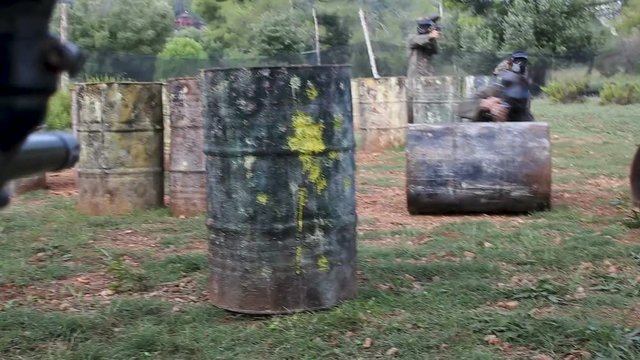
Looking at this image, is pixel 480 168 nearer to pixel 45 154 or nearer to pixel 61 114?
pixel 45 154

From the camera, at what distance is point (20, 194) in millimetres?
9070

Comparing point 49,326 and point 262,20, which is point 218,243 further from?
point 262,20

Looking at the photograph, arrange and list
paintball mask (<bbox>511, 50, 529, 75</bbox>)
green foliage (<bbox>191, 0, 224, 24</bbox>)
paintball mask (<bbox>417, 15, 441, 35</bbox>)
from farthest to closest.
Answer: green foliage (<bbox>191, 0, 224, 24</bbox>) → paintball mask (<bbox>417, 15, 441, 35</bbox>) → paintball mask (<bbox>511, 50, 529, 75</bbox>)

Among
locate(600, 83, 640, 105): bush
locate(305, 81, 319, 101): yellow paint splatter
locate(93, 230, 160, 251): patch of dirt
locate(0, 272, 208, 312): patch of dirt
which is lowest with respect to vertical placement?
locate(0, 272, 208, 312): patch of dirt

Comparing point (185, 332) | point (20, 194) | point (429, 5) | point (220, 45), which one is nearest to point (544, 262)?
point (185, 332)

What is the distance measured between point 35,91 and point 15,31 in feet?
0.21

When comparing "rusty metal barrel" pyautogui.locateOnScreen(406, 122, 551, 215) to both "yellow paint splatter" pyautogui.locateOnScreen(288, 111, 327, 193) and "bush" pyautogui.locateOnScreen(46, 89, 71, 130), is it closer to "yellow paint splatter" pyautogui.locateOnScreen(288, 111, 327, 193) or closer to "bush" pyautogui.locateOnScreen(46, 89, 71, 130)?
"yellow paint splatter" pyautogui.locateOnScreen(288, 111, 327, 193)

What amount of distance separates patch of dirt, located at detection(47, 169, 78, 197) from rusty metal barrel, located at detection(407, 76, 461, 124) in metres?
5.92

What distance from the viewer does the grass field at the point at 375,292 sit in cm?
376

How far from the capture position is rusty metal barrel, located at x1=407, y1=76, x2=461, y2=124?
13.9 m

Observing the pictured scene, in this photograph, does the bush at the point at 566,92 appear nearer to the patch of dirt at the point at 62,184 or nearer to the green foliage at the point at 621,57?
the green foliage at the point at 621,57

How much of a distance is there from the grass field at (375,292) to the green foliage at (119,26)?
2740 centimetres

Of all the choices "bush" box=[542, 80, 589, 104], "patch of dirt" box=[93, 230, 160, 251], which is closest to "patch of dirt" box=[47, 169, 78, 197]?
"patch of dirt" box=[93, 230, 160, 251]

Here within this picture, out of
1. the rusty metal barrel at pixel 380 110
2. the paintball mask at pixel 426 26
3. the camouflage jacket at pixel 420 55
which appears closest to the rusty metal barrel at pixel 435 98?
the rusty metal barrel at pixel 380 110
